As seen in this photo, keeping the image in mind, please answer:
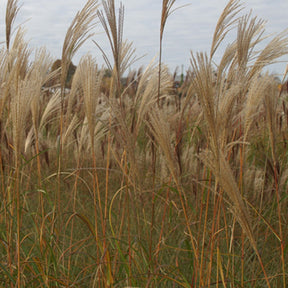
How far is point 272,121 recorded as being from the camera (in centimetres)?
131

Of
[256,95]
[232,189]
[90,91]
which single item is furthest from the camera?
[90,91]

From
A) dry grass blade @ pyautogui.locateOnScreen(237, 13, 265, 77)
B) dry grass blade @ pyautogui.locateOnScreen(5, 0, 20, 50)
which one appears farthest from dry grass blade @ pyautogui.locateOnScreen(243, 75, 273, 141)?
dry grass blade @ pyautogui.locateOnScreen(5, 0, 20, 50)

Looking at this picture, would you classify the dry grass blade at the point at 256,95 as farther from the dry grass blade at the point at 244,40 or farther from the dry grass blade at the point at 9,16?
the dry grass blade at the point at 9,16

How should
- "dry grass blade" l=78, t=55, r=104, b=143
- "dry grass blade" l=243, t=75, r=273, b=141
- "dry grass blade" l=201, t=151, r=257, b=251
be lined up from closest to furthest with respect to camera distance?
"dry grass blade" l=201, t=151, r=257, b=251 → "dry grass blade" l=243, t=75, r=273, b=141 → "dry grass blade" l=78, t=55, r=104, b=143

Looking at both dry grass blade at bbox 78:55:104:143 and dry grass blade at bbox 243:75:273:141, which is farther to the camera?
dry grass blade at bbox 78:55:104:143

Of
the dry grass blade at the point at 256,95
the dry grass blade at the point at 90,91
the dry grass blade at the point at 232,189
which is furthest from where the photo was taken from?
the dry grass blade at the point at 90,91

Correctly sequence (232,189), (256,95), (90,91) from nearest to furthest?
(232,189), (256,95), (90,91)

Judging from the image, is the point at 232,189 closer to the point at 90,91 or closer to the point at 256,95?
the point at 256,95

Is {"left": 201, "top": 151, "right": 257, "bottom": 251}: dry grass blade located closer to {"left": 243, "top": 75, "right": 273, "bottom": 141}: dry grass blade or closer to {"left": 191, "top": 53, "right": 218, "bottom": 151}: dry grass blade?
{"left": 191, "top": 53, "right": 218, "bottom": 151}: dry grass blade

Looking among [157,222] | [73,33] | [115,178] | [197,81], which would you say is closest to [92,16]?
[73,33]

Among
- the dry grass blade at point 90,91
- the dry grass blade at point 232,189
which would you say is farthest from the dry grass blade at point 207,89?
the dry grass blade at point 90,91

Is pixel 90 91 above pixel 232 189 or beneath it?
above

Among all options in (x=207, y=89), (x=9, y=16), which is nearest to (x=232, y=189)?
(x=207, y=89)

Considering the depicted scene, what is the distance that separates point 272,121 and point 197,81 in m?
0.42
